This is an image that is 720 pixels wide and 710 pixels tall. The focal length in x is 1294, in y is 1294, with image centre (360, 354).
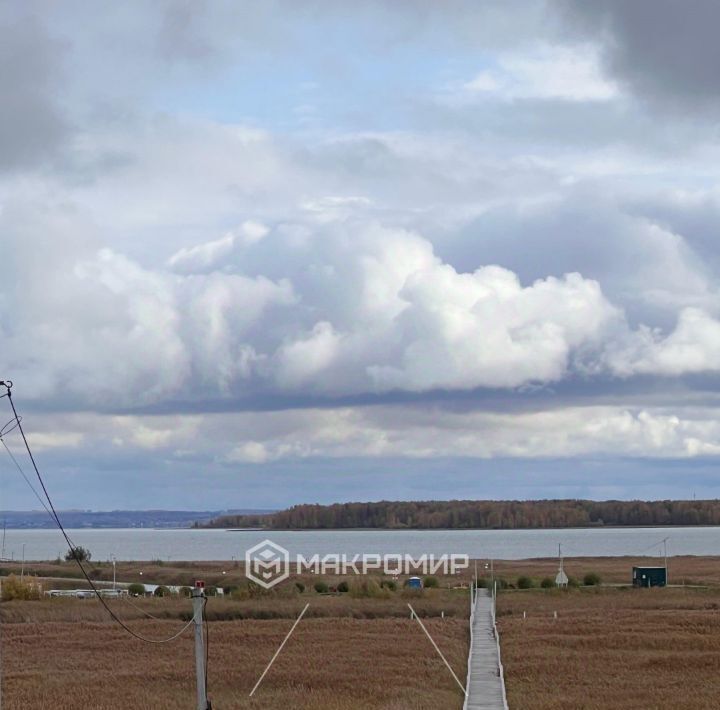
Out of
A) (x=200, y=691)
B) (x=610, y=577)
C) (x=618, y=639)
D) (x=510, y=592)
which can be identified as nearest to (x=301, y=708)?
(x=200, y=691)

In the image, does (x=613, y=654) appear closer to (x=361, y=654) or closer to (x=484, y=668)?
(x=484, y=668)

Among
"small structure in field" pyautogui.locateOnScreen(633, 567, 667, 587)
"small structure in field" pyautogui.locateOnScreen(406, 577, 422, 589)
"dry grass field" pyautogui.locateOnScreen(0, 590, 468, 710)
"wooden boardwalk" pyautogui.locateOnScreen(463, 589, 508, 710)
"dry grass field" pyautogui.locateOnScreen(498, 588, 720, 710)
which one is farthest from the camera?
"small structure in field" pyautogui.locateOnScreen(633, 567, 667, 587)

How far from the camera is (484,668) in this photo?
3753 centimetres

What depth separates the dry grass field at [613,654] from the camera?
32.0 metres

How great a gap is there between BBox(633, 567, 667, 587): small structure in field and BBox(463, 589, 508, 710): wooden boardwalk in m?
25.8

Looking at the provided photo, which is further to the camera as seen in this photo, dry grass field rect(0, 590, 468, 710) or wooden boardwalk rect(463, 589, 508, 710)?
dry grass field rect(0, 590, 468, 710)

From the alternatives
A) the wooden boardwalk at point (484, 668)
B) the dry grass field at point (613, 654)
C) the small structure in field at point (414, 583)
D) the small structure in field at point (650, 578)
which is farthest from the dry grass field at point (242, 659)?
the small structure in field at point (650, 578)

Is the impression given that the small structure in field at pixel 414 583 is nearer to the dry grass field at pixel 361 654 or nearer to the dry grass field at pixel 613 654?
the dry grass field at pixel 361 654

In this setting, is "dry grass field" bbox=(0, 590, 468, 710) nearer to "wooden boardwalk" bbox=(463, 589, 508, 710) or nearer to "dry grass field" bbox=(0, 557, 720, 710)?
"dry grass field" bbox=(0, 557, 720, 710)

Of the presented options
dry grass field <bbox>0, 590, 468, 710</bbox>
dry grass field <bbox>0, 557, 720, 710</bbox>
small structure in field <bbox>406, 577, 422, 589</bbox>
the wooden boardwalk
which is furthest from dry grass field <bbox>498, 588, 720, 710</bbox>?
small structure in field <bbox>406, 577, 422, 589</bbox>

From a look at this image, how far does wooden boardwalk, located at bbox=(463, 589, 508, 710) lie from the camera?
3140 centimetres

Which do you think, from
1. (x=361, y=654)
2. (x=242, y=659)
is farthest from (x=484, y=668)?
(x=242, y=659)

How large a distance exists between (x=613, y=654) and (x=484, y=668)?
539 centimetres

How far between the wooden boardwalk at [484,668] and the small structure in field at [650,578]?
25802 mm
